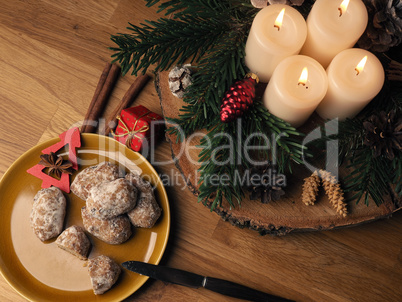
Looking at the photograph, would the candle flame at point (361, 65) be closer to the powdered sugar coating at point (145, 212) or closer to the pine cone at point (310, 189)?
the pine cone at point (310, 189)

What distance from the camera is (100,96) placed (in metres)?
0.92

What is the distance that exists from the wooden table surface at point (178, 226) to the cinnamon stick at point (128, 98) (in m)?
0.02

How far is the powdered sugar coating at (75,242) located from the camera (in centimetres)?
77

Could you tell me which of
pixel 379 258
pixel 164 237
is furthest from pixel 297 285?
pixel 164 237

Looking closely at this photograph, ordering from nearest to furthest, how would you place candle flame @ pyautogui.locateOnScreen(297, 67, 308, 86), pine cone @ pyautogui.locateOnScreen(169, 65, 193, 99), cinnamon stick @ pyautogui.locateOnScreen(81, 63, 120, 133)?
candle flame @ pyautogui.locateOnScreen(297, 67, 308, 86) < pine cone @ pyautogui.locateOnScreen(169, 65, 193, 99) < cinnamon stick @ pyautogui.locateOnScreen(81, 63, 120, 133)

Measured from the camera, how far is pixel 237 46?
0.71 meters

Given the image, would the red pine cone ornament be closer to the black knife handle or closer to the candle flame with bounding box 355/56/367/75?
the candle flame with bounding box 355/56/367/75

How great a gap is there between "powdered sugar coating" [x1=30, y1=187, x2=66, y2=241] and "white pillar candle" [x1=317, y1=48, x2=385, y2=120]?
58cm

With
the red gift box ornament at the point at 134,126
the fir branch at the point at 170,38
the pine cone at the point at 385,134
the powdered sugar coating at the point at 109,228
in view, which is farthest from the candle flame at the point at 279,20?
the powdered sugar coating at the point at 109,228

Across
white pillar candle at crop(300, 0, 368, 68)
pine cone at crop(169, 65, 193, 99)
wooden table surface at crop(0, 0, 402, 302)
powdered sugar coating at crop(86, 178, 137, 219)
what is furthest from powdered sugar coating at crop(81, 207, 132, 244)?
white pillar candle at crop(300, 0, 368, 68)

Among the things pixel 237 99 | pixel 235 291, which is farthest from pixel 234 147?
pixel 235 291

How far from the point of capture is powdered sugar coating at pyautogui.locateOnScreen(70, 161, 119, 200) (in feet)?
2.63

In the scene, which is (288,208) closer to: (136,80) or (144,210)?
(144,210)

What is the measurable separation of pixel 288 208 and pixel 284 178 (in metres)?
0.06
